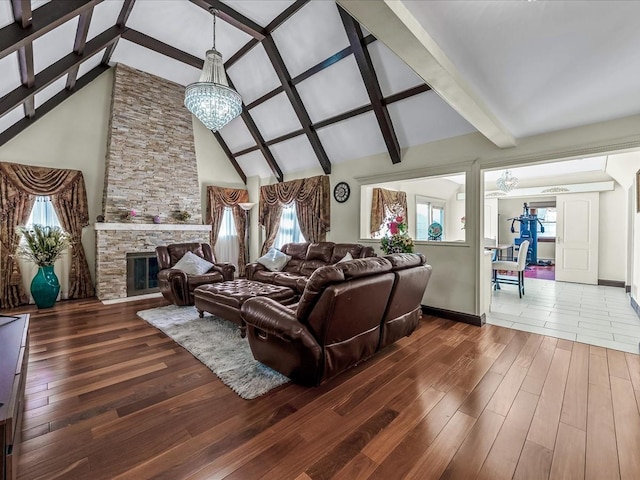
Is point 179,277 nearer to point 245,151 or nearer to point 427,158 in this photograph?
point 245,151

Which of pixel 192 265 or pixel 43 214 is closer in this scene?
pixel 192 265

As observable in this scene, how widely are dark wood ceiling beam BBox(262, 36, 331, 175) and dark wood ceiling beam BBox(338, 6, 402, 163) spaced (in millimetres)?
1382

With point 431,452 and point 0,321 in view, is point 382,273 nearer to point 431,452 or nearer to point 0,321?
point 431,452

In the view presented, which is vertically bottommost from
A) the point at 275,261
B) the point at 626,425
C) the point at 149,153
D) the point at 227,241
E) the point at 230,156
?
the point at 626,425

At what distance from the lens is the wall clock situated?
5746mm

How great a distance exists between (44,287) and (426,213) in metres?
8.09

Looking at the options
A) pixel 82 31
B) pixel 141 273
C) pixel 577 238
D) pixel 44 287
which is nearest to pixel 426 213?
pixel 577 238

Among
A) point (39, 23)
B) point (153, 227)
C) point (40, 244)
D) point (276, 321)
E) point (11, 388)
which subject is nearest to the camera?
point (11, 388)

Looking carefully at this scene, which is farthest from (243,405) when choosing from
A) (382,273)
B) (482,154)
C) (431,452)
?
(482,154)

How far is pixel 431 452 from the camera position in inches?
66.0

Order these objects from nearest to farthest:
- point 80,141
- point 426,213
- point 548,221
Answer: point 80,141 < point 426,213 < point 548,221

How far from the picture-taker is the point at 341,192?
586 centimetres

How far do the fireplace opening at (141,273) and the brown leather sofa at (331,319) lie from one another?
423cm

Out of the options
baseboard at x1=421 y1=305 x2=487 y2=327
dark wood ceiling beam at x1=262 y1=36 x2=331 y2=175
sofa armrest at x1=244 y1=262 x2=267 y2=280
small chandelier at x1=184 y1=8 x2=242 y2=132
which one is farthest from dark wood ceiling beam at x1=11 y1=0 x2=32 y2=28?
baseboard at x1=421 y1=305 x2=487 y2=327
